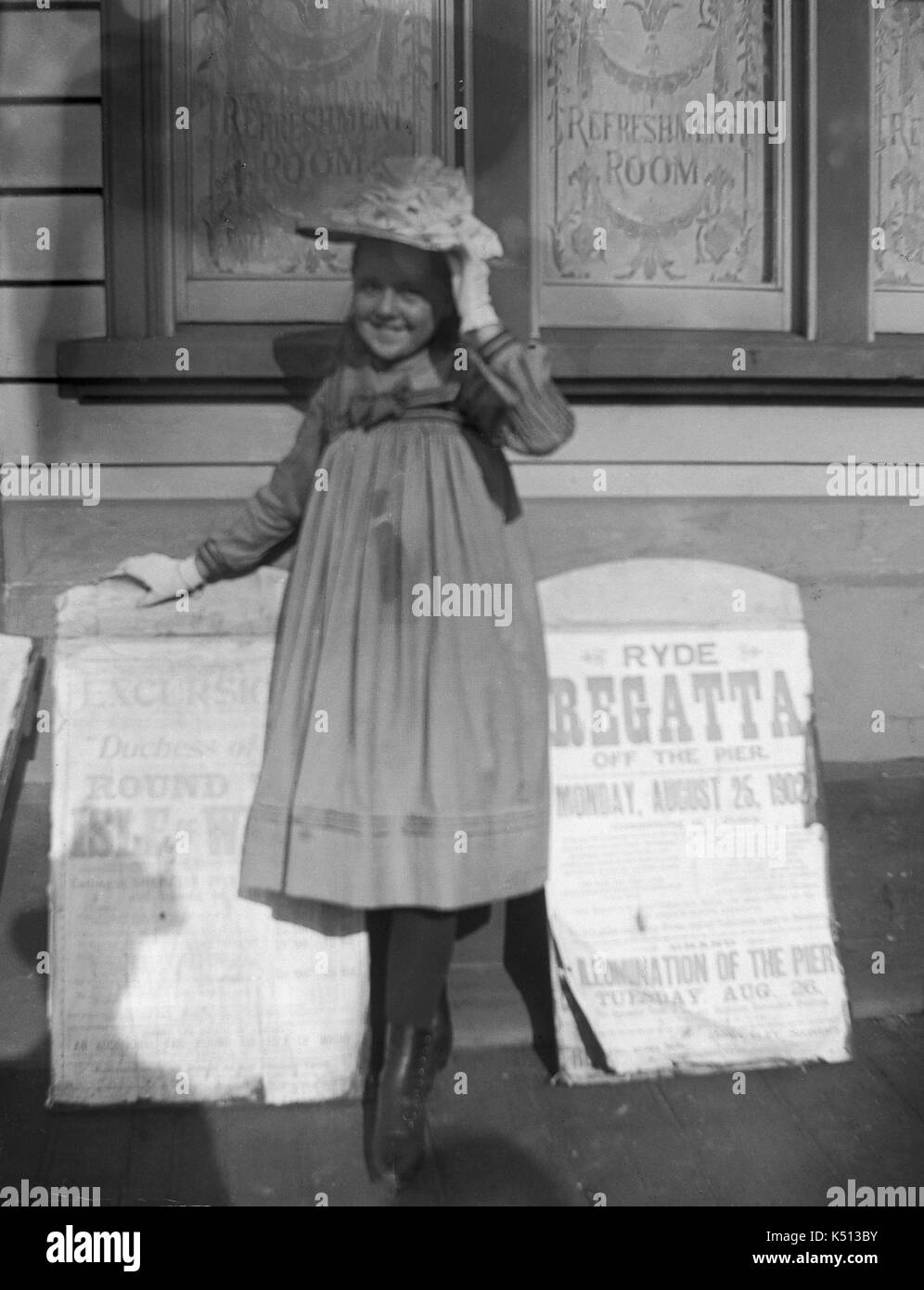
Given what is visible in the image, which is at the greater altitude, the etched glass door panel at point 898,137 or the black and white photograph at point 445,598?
the etched glass door panel at point 898,137

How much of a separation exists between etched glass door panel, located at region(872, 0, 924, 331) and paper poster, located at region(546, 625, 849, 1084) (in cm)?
91

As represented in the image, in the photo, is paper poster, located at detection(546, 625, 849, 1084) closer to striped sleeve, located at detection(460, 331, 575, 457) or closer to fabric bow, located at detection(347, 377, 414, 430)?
striped sleeve, located at detection(460, 331, 575, 457)

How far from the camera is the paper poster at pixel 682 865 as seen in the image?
8.19 ft

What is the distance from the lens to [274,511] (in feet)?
8.02

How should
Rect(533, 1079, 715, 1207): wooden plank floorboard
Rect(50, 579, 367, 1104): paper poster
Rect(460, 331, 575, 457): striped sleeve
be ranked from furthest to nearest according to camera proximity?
Rect(50, 579, 367, 1104): paper poster, Rect(533, 1079, 715, 1207): wooden plank floorboard, Rect(460, 331, 575, 457): striped sleeve

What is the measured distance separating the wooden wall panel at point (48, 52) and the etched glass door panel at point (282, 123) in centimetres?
18

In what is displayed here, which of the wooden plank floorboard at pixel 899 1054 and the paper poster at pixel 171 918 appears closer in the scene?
the paper poster at pixel 171 918

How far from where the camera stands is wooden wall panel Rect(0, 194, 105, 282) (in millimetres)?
2406

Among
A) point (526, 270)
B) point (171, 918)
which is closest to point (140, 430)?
point (526, 270)

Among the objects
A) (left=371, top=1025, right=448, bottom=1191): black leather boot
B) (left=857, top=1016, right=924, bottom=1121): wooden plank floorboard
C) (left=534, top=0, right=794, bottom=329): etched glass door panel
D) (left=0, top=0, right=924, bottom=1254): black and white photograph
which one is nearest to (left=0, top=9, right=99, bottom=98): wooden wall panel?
(left=0, top=0, right=924, bottom=1254): black and white photograph

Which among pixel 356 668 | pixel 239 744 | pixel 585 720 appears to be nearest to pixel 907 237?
pixel 585 720

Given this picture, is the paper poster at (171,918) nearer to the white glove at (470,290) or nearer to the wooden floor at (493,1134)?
the wooden floor at (493,1134)

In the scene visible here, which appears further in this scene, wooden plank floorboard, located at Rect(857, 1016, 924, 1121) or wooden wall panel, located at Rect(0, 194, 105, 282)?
wooden plank floorboard, located at Rect(857, 1016, 924, 1121)

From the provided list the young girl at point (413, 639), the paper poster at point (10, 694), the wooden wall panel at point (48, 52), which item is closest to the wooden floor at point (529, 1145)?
the young girl at point (413, 639)
